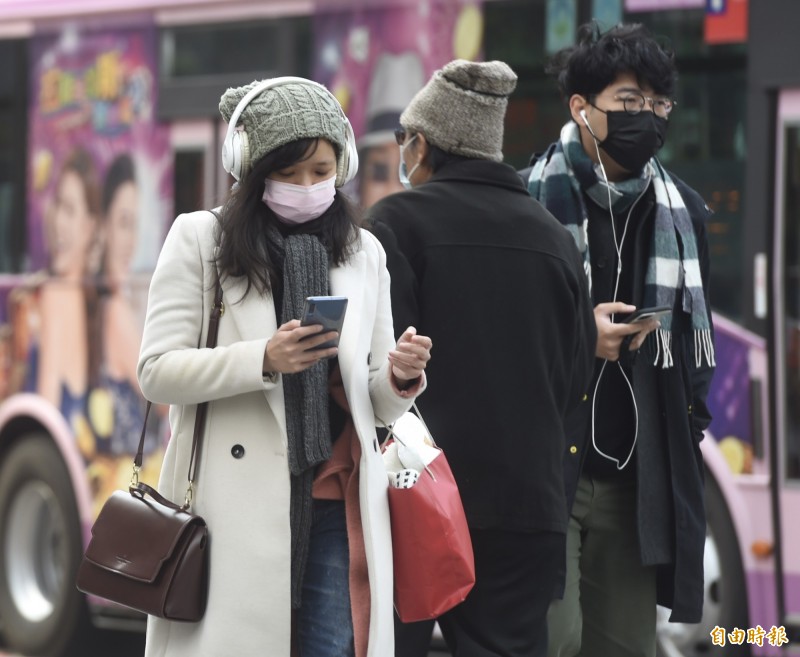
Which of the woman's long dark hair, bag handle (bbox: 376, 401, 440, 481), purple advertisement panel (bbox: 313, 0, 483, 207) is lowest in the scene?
bag handle (bbox: 376, 401, 440, 481)

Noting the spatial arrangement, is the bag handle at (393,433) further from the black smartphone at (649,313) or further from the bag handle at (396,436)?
the black smartphone at (649,313)

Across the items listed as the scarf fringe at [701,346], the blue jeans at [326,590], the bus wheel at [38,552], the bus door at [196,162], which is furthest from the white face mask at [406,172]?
the bus wheel at [38,552]

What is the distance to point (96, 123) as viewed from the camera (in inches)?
295

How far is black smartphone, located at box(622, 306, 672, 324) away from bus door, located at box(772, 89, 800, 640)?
216 cm

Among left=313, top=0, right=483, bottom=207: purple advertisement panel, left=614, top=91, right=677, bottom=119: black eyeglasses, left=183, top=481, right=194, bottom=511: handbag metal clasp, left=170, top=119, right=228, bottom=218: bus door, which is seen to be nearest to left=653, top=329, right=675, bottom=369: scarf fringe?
left=614, top=91, right=677, bottom=119: black eyeglasses

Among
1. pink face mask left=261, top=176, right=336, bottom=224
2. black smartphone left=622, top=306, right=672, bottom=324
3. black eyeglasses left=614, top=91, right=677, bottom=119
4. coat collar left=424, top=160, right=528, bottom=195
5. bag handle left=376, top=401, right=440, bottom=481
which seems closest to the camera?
pink face mask left=261, top=176, right=336, bottom=224

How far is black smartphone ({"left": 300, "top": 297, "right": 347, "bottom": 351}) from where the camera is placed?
9.39ft

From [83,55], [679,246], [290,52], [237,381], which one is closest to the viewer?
[237,381]

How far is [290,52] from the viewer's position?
6.90 m

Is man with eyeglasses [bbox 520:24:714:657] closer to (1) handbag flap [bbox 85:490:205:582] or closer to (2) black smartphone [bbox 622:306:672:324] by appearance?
(2) black smartphone [bbox 622:306:672:324]

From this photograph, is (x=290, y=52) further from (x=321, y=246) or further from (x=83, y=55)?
(x=321, y=246)

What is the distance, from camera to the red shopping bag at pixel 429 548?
3162 mm

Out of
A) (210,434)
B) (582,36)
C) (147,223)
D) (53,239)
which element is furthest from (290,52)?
(210,434)

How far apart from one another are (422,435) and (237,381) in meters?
0.53
